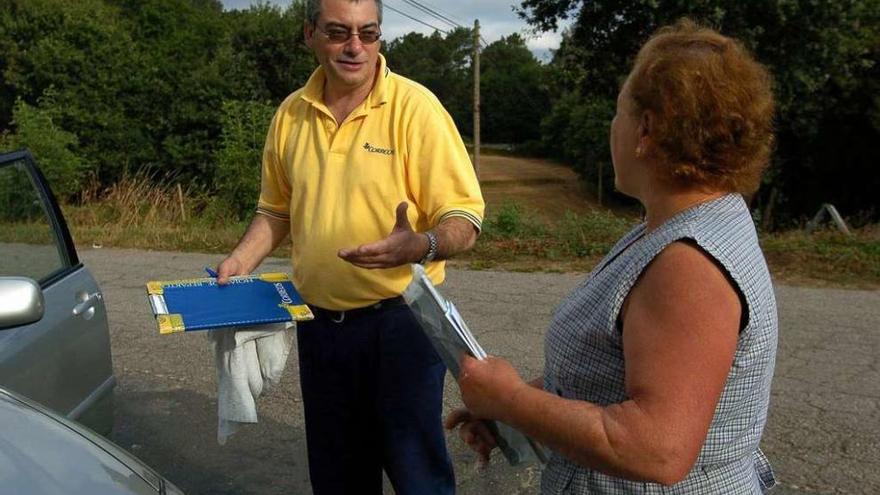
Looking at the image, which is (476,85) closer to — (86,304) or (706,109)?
(86,304)

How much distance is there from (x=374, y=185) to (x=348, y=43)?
1.44ft

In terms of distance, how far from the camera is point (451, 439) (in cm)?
458

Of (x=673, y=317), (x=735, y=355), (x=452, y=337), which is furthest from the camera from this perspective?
(x=452, y=337)

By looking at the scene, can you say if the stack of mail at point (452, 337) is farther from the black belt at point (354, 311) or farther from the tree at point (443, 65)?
the tree at point (443, 65)

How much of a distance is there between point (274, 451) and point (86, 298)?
4.37 ft

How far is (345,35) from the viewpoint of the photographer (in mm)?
2680

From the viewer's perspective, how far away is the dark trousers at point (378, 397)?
2.71m

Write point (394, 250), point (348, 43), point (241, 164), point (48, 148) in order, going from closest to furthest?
point (394, 250) < point (348, 43) < point (241, 164) < point (48, 148)

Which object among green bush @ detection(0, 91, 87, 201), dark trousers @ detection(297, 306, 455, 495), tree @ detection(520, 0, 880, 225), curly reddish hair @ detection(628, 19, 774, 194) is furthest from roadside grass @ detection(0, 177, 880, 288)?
tree @ detection(520, 0, 880, 225)

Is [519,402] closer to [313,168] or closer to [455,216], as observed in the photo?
[455,216]

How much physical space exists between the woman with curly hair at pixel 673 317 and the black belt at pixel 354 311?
3.28ft

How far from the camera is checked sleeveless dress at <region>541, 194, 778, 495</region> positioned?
5.05ft

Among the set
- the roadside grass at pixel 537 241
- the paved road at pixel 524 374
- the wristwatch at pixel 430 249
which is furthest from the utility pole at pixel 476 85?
the wristwatch at pixel 430 249

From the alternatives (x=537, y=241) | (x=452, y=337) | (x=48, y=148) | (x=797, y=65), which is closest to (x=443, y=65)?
(x=797, y=65)
